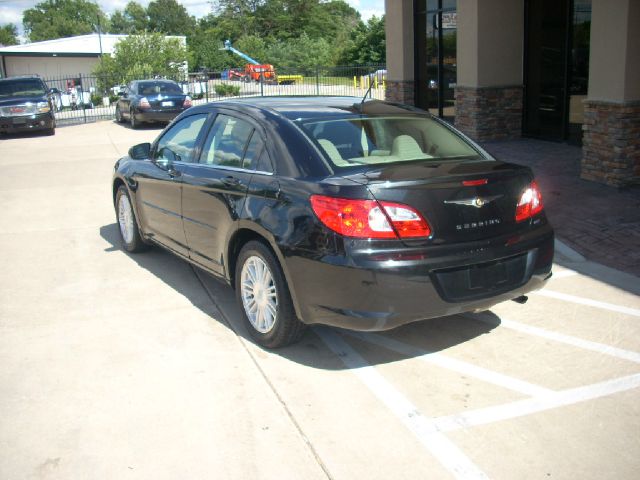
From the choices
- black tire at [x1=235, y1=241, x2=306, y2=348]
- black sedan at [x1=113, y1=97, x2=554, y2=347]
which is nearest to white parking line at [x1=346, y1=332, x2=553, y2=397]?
black sedan at [x1=113, y1=97, x2=554, y2=347]

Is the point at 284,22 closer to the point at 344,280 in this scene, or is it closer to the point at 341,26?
the point at 341,26

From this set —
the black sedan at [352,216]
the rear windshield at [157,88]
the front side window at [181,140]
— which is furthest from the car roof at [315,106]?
the rear windshield at [157,88]

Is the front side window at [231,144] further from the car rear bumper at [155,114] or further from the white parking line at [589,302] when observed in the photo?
the car rear bumper at [155,114]

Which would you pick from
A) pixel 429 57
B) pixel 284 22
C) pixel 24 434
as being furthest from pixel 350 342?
pixel 284 22

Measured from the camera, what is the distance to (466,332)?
514 cm

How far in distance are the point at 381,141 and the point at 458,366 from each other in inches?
63.2

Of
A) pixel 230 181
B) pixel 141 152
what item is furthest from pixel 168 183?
pixel 230 181

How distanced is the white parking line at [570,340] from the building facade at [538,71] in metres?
5.00

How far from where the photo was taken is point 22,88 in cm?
2123

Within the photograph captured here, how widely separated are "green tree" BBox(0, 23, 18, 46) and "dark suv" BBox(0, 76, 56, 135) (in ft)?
436

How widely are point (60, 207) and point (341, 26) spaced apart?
313 ft

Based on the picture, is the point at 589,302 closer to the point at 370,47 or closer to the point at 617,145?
the point at 617,145

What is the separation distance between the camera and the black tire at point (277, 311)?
457 centimetres

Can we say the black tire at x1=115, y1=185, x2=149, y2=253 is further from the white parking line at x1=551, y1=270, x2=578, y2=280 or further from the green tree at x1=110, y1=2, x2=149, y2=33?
the green tree at x1=110, y1=2, x2=149, y2=33
